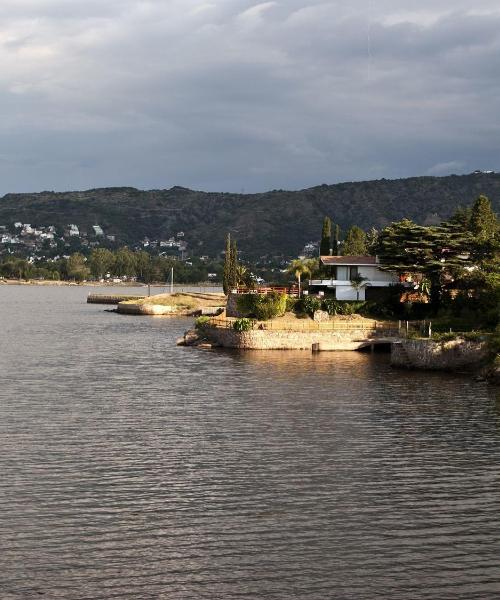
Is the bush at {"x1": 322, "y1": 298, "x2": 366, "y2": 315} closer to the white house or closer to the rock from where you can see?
the white house

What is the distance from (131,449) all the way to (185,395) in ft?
54.6

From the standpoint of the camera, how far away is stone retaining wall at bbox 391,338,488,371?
6819 centimetres

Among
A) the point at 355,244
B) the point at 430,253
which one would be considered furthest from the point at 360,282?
the point at 355,244

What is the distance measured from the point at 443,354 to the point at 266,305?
23581 millimetres

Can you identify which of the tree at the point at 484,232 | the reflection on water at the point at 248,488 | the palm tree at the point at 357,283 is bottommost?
the reflection on water at the point at 248,488

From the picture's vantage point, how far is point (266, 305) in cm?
8731

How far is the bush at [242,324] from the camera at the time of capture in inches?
3257

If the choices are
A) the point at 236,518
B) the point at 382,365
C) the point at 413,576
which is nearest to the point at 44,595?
the point at 236,518

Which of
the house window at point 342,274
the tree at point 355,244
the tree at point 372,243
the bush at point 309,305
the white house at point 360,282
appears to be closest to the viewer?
the bush at point 309,305

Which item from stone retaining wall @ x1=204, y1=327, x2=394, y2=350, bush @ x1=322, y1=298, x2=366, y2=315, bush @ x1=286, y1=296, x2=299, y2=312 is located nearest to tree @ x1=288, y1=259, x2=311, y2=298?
bush @ x1=322, y1=298, x2=366, y2=315

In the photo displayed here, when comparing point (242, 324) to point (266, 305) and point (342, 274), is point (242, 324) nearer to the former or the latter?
point (266, 305)

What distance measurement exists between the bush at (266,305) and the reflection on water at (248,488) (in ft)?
82.1

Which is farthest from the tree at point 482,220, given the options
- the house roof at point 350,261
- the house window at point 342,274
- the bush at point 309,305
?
the bush at point 309,305

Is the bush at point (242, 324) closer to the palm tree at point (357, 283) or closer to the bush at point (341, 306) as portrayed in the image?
the bush at point (341, 306)
